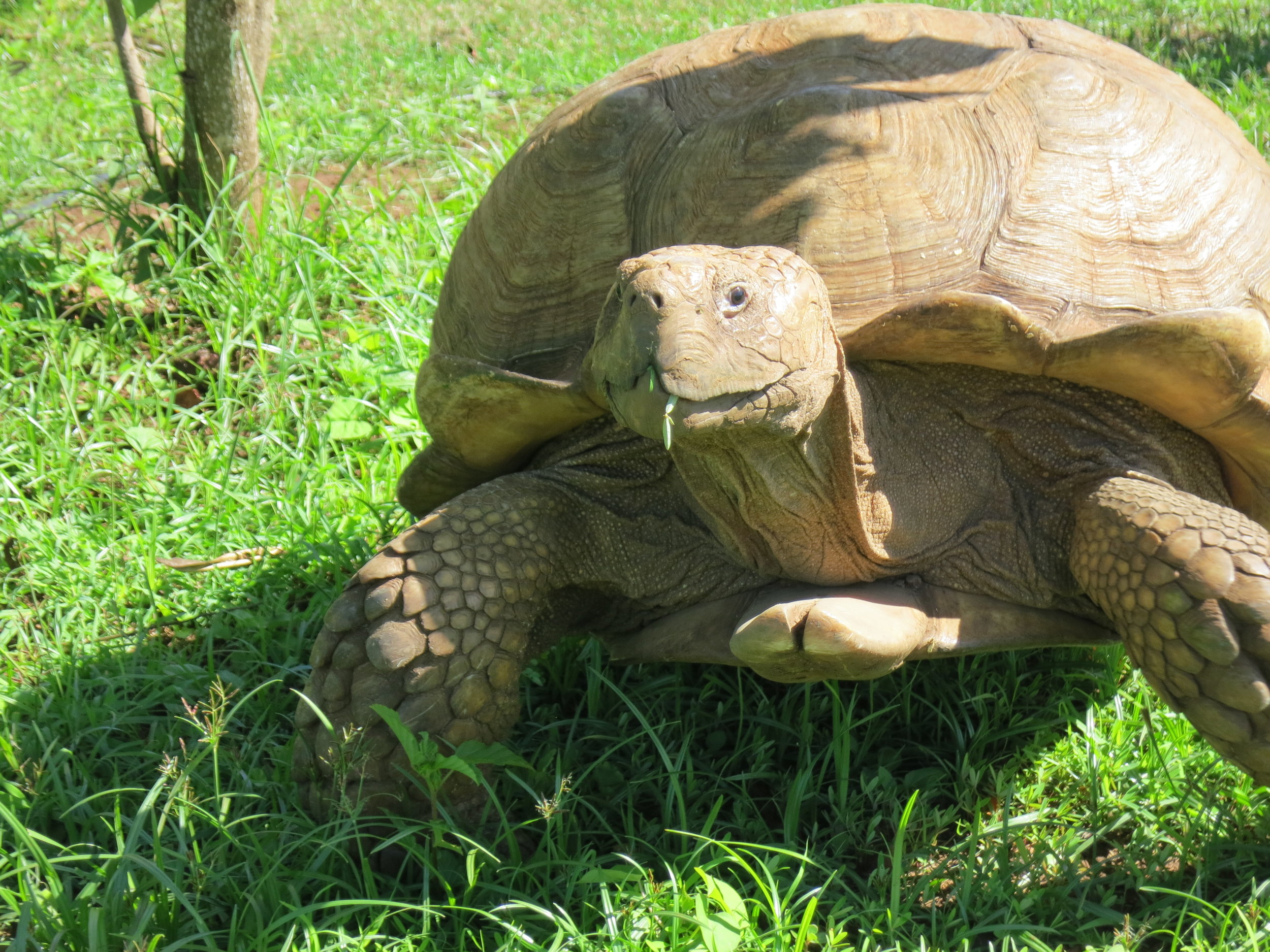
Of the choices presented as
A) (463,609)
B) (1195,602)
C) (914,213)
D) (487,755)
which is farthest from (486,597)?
(1195,602)

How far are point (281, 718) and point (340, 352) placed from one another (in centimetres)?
175

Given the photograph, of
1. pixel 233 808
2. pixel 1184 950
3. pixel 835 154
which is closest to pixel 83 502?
pixel 233 808

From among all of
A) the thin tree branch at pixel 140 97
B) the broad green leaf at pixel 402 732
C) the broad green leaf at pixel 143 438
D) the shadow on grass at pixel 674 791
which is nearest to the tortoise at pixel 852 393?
the broad green leaf at pixel 402 732

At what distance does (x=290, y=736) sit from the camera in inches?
112

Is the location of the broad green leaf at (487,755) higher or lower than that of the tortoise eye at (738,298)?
lower

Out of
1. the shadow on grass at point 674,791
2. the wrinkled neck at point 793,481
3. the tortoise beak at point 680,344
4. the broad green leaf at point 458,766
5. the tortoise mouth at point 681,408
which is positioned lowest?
the shadow on grass at point 674,791

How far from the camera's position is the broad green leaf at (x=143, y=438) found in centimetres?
396

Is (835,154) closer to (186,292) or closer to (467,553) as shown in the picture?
(467,553)

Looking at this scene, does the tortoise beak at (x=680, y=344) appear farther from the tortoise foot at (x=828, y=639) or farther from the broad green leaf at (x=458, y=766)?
the broad green leaf at (x=458, y=766)

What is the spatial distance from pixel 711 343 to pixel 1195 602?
105cm

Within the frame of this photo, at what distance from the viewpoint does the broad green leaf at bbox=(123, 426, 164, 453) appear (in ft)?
13.0

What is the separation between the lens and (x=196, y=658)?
3.15 metres

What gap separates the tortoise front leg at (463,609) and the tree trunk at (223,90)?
2420 mm

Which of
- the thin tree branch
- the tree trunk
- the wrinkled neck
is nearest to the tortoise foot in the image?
the wrinkled neck
